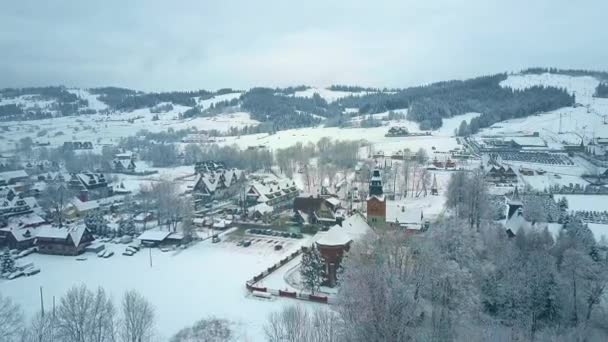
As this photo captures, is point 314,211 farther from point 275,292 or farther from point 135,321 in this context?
point 135,321

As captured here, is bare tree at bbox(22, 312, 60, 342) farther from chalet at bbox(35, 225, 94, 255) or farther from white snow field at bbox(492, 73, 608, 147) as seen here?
white snow field at bbox(492, 73, 608, 147)

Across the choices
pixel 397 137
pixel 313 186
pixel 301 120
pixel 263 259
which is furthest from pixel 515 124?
pixel 263 259

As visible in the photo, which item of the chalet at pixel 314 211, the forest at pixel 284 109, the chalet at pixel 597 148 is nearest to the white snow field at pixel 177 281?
the chalet at pixel 314 211

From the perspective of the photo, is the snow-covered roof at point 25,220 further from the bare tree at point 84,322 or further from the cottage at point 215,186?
the bare tree at point 84,322

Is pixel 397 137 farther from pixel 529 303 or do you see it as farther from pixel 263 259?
pixel 529 303

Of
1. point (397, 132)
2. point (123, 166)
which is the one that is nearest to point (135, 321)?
point (123, 166)

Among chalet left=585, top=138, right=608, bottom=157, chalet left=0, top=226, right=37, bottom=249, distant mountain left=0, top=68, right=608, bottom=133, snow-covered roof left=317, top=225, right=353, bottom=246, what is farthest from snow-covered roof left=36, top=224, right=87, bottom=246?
distant mountain left=0, top=68, right=608, bottom=133
